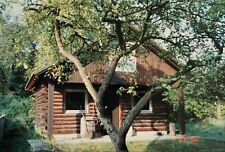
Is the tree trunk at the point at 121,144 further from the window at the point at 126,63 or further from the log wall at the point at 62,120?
the log wall at the point at 62,120

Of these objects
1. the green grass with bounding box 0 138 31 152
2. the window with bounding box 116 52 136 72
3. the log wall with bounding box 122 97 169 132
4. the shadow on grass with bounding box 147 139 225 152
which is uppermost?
the window with bounding box 116 52 136 72

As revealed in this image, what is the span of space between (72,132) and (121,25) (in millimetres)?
10447

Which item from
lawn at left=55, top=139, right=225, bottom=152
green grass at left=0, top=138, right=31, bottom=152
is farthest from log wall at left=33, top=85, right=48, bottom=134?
lawn at left=55, top=139, right=225, bottom=152

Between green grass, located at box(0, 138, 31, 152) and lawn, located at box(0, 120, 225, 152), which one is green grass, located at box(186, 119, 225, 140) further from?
green grass, located at box(0, 138, 31, 152)

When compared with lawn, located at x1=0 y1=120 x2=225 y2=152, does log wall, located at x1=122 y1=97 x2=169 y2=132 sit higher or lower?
higher

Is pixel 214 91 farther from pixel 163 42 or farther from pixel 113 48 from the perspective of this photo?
pixel 113 48

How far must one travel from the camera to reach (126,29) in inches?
407

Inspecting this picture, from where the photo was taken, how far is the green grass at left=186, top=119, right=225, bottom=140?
1959cm

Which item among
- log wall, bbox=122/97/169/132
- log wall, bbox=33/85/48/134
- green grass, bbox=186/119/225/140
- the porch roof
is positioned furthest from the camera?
log wall, bbox=122/97/169/132

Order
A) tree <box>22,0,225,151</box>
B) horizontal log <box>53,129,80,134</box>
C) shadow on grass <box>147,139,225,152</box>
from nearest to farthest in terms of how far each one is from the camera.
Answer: tree <box>22,0,225,151</box> → shadow on grass <box>147,139,225,152</box> → horizontal log <box>53,129,80,134</box>

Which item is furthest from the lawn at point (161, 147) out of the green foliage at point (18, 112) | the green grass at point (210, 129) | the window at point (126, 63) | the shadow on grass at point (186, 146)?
the green foliage at point (18, 112)

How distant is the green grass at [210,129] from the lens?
1959 cm

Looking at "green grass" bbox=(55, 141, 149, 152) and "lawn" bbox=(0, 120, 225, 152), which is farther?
"lawn" bbox=(0, 120, 225, 152)

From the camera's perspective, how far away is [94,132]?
61.9 feet
